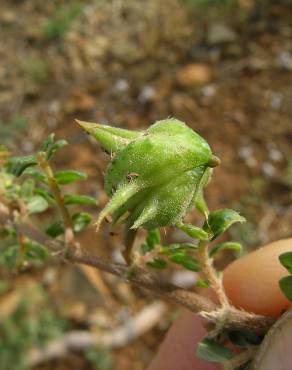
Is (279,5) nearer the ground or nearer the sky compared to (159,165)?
nearer the ground

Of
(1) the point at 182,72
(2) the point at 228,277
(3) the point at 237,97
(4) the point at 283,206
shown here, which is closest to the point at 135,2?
(1) the point at 182,72

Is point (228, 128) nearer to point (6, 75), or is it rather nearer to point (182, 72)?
point (182, 72)

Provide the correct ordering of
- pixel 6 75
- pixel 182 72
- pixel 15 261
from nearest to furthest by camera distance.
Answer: pixel 15 261
pixel 182 72
pixel 6 75

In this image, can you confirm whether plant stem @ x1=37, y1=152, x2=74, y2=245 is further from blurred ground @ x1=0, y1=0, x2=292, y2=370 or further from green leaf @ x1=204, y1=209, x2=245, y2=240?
blurred ground @ x1=0, y1=0, x2=292, y2=370

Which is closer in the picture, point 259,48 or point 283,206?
point 283,206

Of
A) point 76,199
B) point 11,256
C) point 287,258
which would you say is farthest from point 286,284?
point 11,256

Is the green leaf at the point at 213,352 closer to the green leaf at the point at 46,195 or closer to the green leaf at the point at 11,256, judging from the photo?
the green leaf at the point at 46,195
